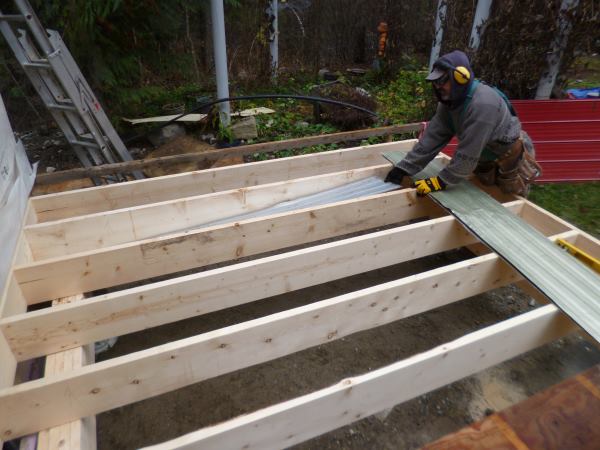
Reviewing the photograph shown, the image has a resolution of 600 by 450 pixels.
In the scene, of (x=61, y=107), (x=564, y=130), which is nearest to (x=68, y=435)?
Result: (x=61, y=107)

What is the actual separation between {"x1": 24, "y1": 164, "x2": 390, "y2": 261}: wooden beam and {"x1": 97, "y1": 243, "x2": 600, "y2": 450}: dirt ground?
79cm

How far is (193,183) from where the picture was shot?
318 centimetres

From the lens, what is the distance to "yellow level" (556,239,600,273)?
2277 mm

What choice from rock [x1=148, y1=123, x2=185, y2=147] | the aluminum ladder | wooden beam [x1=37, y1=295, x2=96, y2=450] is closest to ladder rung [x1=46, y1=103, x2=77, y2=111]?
the aluminum ladder

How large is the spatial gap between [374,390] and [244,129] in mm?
4526

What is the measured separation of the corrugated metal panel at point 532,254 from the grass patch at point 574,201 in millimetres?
1767

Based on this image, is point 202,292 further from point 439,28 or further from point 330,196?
point 439,28

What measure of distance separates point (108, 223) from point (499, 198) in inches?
118

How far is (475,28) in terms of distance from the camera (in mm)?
4750

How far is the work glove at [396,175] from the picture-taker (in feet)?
10.1

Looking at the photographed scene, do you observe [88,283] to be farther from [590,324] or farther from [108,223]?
[590,324]

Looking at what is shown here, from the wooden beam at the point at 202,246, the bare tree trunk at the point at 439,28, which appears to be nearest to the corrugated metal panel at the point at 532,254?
the wooden beam at the point at 202,246

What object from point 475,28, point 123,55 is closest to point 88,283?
point 123,55

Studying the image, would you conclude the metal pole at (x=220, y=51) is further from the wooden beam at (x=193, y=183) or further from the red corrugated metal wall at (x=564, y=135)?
the red corrugated metal wall at (x=564, y=135)
